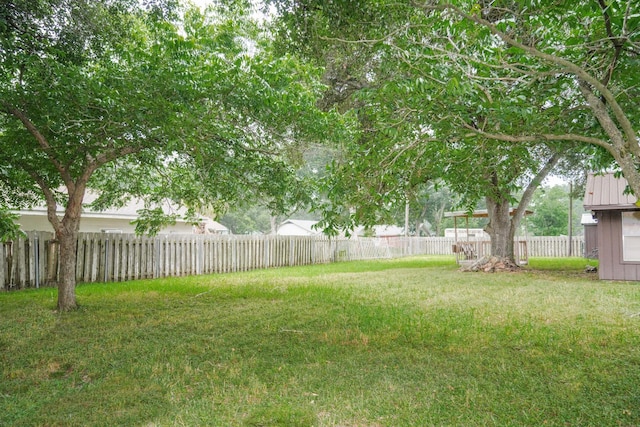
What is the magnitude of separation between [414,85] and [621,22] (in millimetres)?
1719

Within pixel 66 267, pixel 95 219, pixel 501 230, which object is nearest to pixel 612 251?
pixel 501 230

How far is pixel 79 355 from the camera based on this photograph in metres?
4.54

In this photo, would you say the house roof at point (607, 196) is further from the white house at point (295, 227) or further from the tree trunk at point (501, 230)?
the white house at point (295, 227)

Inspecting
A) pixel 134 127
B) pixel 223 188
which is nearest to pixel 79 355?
pixel 134 127

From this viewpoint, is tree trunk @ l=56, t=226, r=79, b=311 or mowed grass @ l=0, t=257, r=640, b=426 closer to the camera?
mowed grass @ l=0, t=257, r=640, b=426

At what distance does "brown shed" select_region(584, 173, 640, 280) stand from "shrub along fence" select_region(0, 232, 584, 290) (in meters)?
11.0

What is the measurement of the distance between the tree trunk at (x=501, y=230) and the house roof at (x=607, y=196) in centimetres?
355

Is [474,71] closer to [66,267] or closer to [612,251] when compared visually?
[66,267]

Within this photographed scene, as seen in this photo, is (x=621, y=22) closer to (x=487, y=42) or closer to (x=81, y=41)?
(x=487, y=42)

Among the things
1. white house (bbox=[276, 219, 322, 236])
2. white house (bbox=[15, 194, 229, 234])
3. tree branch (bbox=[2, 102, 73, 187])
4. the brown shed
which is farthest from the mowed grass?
white house (bbox=[276, 219, 322, 236])

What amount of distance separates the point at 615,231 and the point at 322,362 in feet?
35.3

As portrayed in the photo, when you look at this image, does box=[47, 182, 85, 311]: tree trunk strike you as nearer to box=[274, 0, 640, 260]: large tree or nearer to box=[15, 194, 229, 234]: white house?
box=[274, 0, 640, 260]: large tree

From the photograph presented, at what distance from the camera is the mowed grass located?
3.09m

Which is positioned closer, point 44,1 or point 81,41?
point 44,1
